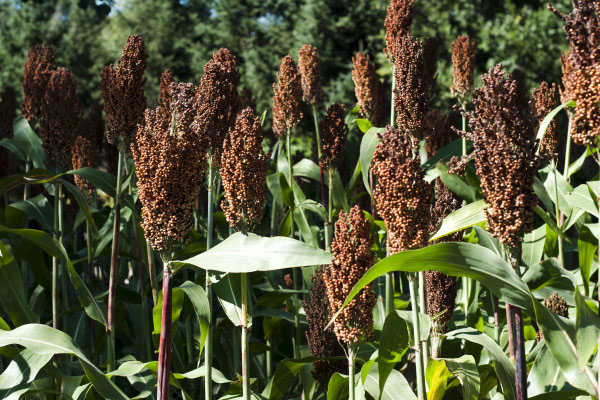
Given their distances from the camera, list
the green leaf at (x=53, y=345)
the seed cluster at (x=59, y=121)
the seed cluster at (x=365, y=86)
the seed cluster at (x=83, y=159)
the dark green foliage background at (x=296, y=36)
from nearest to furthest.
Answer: the green leaf at (x=53, y=345)
the seed cluster at (x=59, y=121)
the seed cluster at (x=365, y=86)
the seed cluster at (x=83, y=159)
the dark green foliage background at (x=296, y=36)

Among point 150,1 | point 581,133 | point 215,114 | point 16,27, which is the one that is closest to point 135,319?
point 215,114

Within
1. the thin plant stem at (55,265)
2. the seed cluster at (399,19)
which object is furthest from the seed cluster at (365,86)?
the thin plant stem at (55,265)

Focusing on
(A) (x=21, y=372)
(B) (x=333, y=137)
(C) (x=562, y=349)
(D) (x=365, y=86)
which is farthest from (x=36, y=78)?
(C) (x=562, y=349)

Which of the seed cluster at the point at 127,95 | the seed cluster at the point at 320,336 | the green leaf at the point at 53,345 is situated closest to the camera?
the green leaf at the point at 53,345

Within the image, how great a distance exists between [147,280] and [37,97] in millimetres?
1551

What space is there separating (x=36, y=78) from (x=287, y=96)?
1882 mm

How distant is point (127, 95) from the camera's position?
9.20 feet

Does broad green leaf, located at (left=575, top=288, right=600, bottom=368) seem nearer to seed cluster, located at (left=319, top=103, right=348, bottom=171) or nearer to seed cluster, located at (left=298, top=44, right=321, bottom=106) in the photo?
seed cluster, located at (left=319, top=103, right=348, bottom=171)

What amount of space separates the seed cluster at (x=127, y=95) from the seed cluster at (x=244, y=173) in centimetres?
76

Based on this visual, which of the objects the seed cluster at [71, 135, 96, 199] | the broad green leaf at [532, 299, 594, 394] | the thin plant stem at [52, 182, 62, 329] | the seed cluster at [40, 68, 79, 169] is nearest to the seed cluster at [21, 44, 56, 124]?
the seed cluster at [71, 135, 96, 199]

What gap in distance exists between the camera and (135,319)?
138 inches

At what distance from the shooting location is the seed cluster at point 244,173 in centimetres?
223

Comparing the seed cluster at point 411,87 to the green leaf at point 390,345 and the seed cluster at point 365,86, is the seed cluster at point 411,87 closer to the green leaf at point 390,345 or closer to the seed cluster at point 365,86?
the green leaf at point 390,345

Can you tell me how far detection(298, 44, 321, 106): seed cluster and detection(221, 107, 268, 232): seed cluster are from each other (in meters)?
1.95
